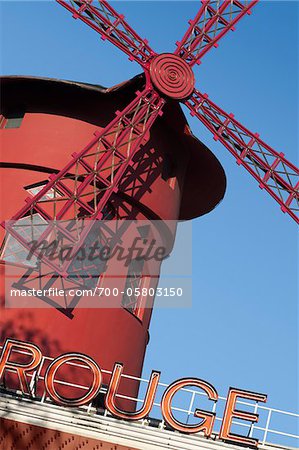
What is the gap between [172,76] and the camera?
10.9 m

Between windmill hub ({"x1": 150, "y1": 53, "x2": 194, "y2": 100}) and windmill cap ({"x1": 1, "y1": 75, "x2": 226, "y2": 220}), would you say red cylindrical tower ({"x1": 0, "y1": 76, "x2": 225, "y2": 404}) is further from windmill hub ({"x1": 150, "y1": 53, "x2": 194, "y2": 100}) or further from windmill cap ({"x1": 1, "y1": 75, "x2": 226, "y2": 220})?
windmill hub ({"x1": 150, "y1": 53, "x2": 194, "y2": 100})

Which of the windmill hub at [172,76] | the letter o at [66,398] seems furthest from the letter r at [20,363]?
the windmill hub at [172,76]

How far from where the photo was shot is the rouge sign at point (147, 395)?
316 inches

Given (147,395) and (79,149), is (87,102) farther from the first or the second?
(147,395)

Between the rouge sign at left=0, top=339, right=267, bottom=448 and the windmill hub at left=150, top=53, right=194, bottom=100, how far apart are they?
12.5 feet

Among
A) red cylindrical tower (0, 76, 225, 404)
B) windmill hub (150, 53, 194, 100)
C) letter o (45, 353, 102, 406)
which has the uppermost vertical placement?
windmill hub (150, 53, 194, 100)

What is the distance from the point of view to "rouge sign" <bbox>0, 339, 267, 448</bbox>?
8.03 metres

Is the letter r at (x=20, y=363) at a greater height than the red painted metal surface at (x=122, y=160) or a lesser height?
lesser

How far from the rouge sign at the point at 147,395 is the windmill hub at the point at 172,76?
3.82m

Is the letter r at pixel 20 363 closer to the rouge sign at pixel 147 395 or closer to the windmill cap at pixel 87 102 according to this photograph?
the rouge sign at pixel 147 395

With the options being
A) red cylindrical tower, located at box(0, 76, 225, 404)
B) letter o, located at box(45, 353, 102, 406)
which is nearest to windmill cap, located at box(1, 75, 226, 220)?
red cylindrical tower, located at box(0, 76, 225, 404)

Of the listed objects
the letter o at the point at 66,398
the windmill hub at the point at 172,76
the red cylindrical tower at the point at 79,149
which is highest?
the windmill hub at the point at 172,76

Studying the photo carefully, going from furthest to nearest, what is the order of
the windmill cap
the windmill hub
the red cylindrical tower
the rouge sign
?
the windmill hub
the windmill cap
the red cylindrical tower
the rouge sign

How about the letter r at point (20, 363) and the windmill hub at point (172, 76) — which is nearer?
the letter r at point (20, 363)
